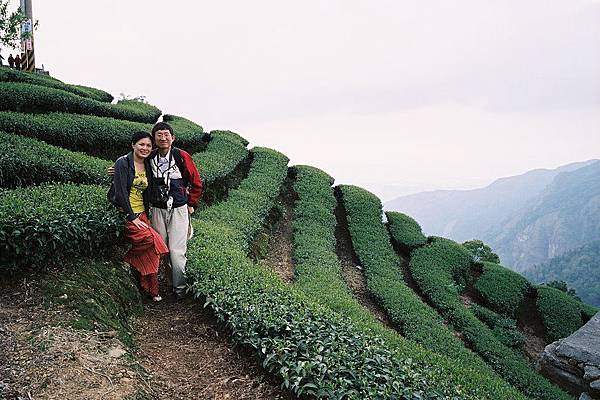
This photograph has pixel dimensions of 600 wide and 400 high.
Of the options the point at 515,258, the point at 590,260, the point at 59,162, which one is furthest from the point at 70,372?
the point at 515,258

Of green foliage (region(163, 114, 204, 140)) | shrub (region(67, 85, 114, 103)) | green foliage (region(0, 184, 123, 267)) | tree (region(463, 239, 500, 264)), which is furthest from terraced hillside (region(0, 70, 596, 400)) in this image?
tree (region(463, 239, 500, 264))

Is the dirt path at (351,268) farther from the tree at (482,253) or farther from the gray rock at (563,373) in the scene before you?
the tree at (482,253)

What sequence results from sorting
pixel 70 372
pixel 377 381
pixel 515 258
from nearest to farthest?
pixel 70 372
pixel 377 381
pixel 515 258

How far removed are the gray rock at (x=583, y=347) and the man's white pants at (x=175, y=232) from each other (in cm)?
921

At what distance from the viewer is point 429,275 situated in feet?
47.3

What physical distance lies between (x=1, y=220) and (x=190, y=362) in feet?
8.06

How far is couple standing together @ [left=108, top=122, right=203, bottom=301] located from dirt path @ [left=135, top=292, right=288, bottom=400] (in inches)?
19.9

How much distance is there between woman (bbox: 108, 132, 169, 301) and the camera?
19.0 ft

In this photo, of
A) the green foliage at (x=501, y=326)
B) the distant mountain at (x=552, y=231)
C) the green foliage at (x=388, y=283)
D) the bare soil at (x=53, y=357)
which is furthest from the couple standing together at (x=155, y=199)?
the distant mountain at (x=552, y=231)

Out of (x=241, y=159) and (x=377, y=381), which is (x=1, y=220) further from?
(x=241, y=159)

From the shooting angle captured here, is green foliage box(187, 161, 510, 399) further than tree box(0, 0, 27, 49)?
No

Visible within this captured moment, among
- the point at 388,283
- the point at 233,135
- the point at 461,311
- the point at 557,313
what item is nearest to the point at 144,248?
the point at 388,283

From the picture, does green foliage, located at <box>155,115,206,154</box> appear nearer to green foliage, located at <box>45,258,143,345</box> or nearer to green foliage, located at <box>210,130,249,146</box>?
green foliage, located at <box>210,130,249,146</box>

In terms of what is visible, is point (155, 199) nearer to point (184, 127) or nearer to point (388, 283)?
point (388, 283)
